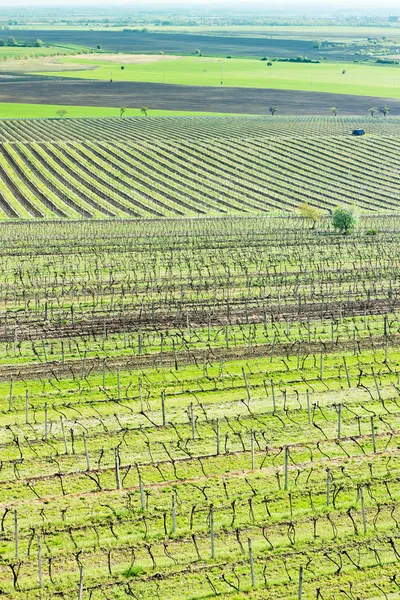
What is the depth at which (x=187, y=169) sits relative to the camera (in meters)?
97.5

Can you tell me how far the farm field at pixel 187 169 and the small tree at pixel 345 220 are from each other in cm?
1511

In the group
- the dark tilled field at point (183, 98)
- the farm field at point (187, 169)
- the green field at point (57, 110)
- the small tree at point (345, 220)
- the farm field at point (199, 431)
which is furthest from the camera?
the dark tilled field at point (183, 98)

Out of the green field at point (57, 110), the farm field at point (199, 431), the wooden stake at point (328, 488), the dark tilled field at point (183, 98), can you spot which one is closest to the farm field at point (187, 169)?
the green field at point (57, 110)

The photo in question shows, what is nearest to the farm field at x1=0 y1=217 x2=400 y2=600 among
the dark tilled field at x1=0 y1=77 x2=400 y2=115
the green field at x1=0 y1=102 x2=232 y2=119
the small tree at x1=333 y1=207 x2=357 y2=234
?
the small tree at x1=333 y1=207 x2=357 y2=234

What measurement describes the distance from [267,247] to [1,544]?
131 feet

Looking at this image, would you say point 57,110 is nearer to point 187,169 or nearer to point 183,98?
point 183,98

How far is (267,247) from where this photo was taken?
60.8 metres

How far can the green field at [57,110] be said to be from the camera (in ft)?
463

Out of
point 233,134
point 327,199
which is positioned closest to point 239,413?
point 327,199

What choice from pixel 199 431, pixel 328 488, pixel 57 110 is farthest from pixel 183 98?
pixel 328 488

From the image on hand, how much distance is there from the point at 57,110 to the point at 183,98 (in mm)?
27865

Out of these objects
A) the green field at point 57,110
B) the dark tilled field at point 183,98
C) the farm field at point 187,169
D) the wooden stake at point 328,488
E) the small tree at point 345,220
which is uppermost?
the dark tilled field at point 183,98

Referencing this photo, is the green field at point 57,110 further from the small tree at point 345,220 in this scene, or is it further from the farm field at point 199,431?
the farm field at point 199,431

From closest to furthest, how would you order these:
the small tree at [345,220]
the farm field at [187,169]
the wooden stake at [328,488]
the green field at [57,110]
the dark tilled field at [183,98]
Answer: the wooden stake at [328,488] → the small tree at [345,220] → the farm field at [187,169] → the green field at [57,110] → the dark tilled field at [183,98]
